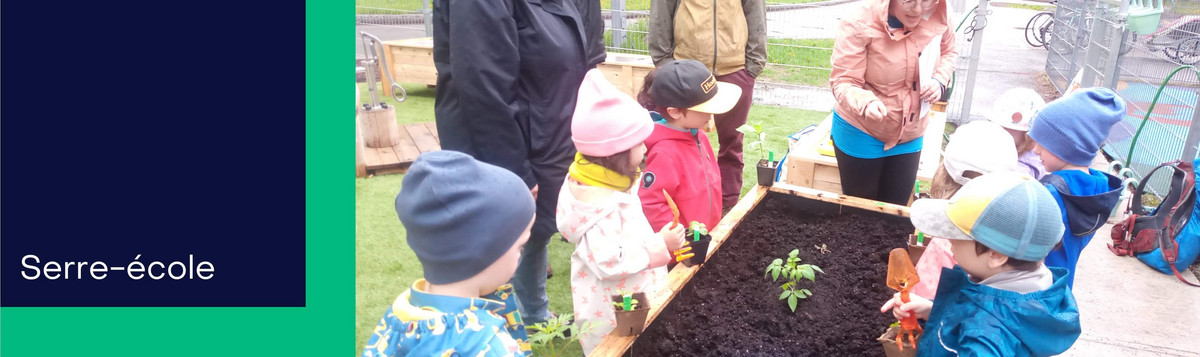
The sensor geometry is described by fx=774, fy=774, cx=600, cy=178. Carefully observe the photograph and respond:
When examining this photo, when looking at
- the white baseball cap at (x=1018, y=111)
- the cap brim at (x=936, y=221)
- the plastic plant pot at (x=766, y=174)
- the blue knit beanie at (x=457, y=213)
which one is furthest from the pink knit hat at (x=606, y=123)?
the white baseball cap at (x=1018, y=111)

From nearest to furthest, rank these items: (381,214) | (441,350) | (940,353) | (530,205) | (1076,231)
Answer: (441,350) < (530,205) < (940,353) < (1076,231) < (381,214)

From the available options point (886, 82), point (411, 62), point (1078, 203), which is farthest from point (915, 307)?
point (411, 62)

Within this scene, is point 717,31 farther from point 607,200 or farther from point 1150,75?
point 1150,75

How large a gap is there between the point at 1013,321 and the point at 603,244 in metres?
0.96

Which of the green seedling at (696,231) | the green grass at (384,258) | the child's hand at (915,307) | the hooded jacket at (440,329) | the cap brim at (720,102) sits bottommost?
the green grass at (384,258)

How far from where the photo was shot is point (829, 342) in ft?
7.47

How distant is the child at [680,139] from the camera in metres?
2.47

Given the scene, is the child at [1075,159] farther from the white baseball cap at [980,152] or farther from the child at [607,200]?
the child at [607,200]

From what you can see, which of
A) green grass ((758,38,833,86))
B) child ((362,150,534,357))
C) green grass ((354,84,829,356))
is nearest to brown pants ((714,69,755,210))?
green grass ((354,84,829,356))

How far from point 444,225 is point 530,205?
19cm

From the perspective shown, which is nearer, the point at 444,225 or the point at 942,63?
the point at 444,225

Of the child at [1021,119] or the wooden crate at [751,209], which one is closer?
the wooden crate at [751,209]

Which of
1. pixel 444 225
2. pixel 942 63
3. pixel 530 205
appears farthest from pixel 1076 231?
pixel 444 225

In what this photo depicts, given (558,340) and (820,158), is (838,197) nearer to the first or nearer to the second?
(820,158)
